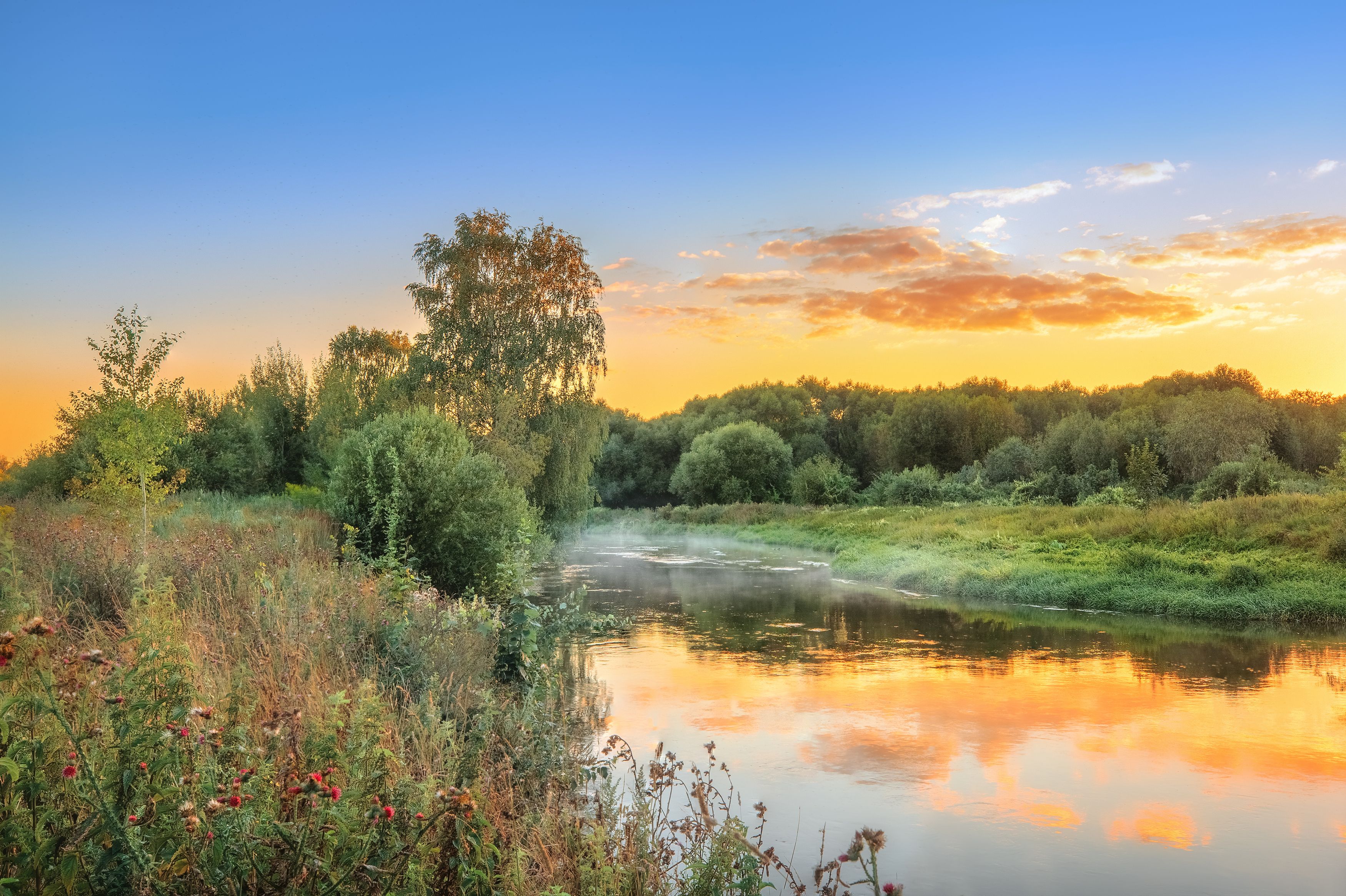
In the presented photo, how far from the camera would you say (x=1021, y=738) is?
32.9ft

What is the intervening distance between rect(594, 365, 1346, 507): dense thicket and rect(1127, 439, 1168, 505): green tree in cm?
11

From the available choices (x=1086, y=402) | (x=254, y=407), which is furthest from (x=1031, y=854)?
(x=1086, y=402)

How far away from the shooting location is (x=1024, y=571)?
22641 mm

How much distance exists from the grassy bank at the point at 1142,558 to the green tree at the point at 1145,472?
10.9 meters

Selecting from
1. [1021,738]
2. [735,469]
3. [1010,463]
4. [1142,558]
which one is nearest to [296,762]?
[1021,738]

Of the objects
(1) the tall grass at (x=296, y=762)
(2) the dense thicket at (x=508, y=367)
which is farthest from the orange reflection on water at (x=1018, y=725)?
(2) the dense thicket at (x=508, y=367)

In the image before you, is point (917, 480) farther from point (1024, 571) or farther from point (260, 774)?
point (260, 774)

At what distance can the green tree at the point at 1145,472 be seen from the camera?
40.3 meters

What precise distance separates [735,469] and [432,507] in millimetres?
48936

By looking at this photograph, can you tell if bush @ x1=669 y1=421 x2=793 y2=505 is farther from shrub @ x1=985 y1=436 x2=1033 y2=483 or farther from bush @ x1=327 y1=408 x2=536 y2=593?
bush @ x1=327 y1=408 x2=536 y2=593

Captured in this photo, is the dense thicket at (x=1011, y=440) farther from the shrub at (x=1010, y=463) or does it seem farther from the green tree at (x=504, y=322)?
the green tree at (x=504, y=322)

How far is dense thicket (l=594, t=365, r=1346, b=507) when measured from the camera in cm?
4325

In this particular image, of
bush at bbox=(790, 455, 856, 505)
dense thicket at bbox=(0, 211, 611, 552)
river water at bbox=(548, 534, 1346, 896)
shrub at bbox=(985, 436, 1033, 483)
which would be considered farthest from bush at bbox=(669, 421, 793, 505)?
river water at bbox=(548, 534, 1346, 896)

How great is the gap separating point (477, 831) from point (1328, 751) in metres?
9.67
